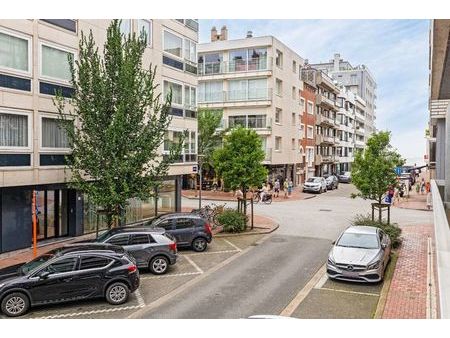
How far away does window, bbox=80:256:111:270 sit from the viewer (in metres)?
12.0

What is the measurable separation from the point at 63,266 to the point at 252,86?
34628 millimetres

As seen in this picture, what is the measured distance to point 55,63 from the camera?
18.2 meters

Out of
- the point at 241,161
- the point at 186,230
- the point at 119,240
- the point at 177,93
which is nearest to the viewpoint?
the point at 119,240

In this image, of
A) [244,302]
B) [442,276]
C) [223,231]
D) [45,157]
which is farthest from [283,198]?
[442,276]

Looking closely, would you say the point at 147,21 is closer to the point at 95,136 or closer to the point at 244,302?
the point at 95,136

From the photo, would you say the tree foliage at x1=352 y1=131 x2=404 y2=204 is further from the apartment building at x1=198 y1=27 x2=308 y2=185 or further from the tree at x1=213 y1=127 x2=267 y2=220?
the apartment building at x1=198 y1=27 x2=308 y2=185

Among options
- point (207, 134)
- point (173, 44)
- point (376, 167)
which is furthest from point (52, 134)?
point (207, 134)

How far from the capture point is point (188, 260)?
17.4m

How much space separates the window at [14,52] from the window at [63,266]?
8147mm

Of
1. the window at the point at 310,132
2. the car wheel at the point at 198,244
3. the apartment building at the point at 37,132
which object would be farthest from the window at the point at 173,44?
the window at the point at 310,132

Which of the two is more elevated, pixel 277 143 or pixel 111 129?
pixel 277 143

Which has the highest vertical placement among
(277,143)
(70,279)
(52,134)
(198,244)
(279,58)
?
(279,58)

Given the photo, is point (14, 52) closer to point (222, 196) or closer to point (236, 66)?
point (222, 196)

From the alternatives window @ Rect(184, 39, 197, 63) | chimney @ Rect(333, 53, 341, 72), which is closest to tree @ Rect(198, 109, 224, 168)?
window @ Rect(184, 39, 197, 63)
